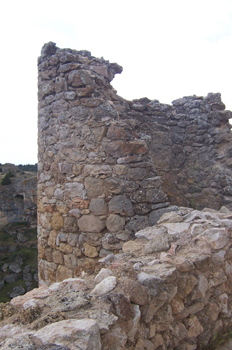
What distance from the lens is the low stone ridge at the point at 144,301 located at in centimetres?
144

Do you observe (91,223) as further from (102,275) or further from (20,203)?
(20,203)

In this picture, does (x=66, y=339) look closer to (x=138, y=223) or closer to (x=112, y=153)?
(x=138, y=223)

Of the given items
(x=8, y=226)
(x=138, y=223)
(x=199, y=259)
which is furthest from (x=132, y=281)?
(x=8, y=226)

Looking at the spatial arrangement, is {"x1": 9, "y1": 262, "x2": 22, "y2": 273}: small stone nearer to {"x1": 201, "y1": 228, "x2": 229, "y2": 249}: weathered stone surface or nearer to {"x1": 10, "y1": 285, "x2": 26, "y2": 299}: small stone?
{"x1": 10, "y1": 285, "x2": 26, "y2": 299}: small stone

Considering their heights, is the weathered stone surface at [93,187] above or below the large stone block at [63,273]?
above

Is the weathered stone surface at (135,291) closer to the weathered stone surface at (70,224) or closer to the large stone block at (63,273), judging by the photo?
the weathered stone surface at (70,224)

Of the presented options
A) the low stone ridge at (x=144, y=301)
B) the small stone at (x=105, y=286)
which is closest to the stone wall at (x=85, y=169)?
the low stone ridge at (x=144, y=301)

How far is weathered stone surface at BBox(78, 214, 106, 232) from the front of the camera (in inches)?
140

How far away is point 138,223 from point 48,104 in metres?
2.24

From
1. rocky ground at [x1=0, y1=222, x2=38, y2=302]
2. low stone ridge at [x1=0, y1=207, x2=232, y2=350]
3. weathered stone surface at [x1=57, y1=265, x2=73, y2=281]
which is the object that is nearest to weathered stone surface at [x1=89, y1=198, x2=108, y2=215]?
low stone ridge at [x1=0, y1=207, x2=232, y2=350]

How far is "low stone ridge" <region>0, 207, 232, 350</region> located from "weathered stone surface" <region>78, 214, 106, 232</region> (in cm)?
73

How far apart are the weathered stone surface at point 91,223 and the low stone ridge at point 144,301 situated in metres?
0.73

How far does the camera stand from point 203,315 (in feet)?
7.36

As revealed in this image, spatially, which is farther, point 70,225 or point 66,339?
point 70,225
